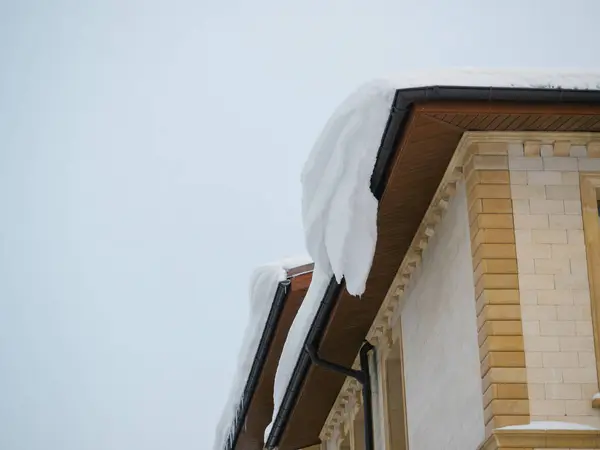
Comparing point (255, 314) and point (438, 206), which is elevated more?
point (438, 206)

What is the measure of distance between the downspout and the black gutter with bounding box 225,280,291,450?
2.56m

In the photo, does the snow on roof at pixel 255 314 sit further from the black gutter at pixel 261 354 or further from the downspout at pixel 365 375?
the downspout at pixel 365 375

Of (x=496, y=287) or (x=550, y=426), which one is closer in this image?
(x=550, y=426)

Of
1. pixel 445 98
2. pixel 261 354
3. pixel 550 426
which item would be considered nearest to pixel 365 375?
pixel 261 354

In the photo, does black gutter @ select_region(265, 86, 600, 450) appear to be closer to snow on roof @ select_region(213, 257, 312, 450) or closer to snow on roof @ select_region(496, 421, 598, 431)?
snow on roof @ select_region(496, 421, 598, 431)

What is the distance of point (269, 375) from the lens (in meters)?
22.5

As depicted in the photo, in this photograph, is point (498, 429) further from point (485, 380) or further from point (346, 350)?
point (346, 350)

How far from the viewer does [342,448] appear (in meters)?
20.7

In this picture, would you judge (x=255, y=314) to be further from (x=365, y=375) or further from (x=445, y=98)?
(x=445, y=98)

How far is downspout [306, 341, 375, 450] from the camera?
1791 centimetres

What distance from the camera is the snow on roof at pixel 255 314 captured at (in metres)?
21.7

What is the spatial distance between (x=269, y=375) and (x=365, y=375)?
458 centimetres

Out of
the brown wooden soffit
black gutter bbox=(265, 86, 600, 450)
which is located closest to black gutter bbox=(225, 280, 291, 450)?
the brown wooden soffit

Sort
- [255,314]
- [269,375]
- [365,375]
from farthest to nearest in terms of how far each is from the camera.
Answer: [255,314] → [269,375] → [365,375]
